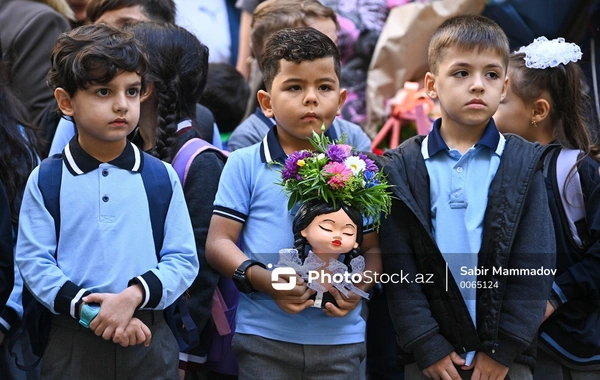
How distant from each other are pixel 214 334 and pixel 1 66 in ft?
4.79

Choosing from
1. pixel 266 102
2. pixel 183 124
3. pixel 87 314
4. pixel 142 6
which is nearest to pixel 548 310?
pixel 266 102

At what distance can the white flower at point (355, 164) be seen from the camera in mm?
3303

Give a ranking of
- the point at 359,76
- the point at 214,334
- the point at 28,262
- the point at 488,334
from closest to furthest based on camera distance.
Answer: the point at 28,262 → the point at 488,334 → the point at 214,334 → the point at 359,76

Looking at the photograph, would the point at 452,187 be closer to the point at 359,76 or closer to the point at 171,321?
the point at 171,321

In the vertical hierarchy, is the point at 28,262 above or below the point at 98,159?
below

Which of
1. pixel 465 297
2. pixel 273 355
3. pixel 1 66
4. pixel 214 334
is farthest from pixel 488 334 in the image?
pixel 1 66

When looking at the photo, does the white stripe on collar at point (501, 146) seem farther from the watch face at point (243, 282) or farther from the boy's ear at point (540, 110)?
the watch face at point (243, 282)

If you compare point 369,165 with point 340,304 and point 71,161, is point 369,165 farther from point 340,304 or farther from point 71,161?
point 71,161

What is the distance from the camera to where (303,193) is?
3.31m

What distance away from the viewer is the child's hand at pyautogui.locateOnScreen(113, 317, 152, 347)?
3.15 meters

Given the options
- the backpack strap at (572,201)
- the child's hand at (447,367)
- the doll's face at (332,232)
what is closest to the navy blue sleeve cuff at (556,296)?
the backpack strap at (572,201)

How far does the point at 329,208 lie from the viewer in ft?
10.8

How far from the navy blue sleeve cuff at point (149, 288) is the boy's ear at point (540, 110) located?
2013 mm

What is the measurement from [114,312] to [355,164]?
980 mm
